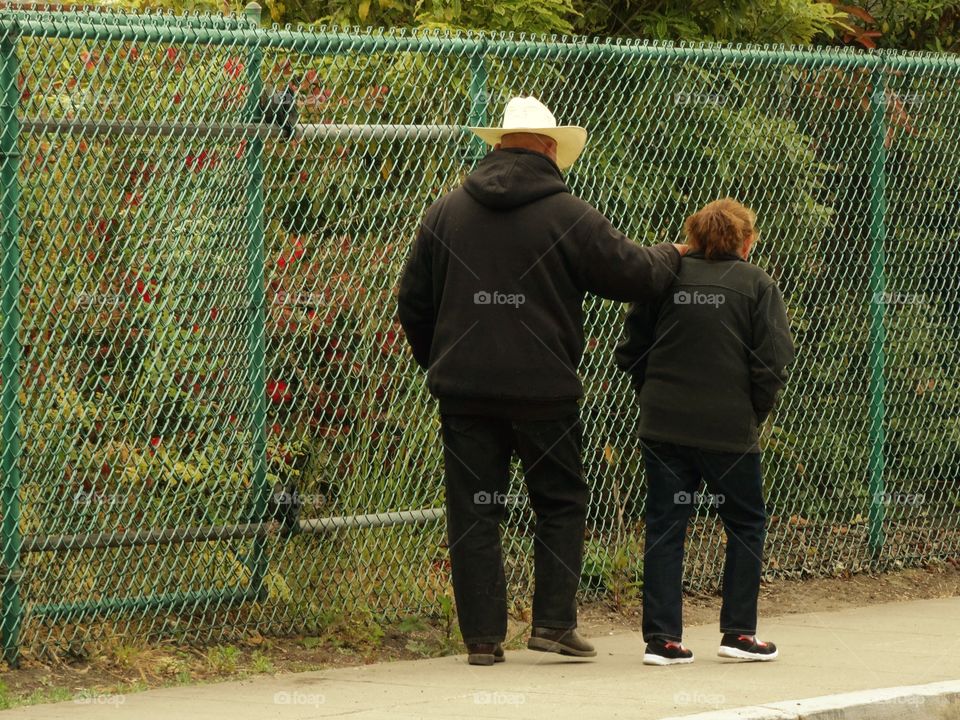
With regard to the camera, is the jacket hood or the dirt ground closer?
the dirt ground

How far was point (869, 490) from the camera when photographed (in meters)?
8.53

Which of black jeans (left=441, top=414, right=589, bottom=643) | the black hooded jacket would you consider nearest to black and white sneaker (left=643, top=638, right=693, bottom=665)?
black jeans (left=441, top=414, right=589, bottom=643)

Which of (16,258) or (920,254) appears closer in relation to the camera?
(16,258)

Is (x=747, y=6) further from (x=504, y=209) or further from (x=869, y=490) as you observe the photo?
(x=504, y=209)

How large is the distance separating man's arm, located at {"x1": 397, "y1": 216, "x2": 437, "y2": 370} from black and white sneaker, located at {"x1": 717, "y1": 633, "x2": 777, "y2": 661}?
1.73m

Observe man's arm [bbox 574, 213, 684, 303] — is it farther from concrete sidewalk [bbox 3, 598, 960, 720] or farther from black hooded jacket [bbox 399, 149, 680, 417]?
concrete sidewalk [bbox 3, 598, 960, 720]

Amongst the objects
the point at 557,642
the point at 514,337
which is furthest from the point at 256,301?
the point at 557,642

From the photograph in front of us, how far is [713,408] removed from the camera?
6.28 metres

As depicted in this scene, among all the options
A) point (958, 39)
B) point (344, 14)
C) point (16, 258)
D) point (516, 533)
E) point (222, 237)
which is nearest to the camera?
point (16, 258)

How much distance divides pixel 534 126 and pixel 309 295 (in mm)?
1270

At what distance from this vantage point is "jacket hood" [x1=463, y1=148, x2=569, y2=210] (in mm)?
6160

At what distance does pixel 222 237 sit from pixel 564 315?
1517 mm

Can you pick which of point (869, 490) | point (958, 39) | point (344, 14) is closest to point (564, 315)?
point (869, 490)

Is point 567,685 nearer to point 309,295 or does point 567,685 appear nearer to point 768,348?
point 768,348
